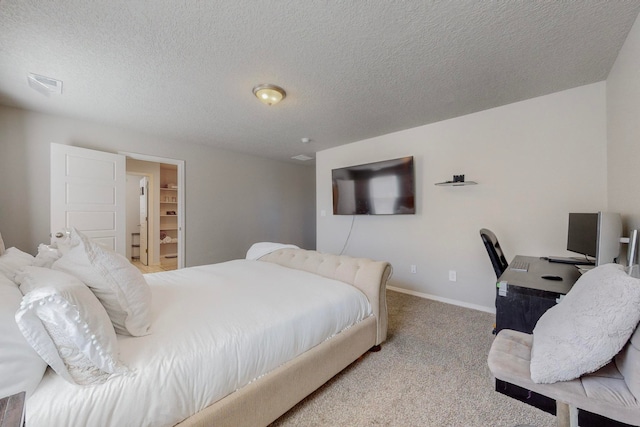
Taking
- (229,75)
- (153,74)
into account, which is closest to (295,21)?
(229,75)

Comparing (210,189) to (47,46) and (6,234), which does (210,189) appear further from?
(47,46)

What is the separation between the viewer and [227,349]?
1.12 meters

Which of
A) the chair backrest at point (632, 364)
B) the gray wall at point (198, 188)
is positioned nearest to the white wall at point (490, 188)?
the chair backrest at point (632, 364)

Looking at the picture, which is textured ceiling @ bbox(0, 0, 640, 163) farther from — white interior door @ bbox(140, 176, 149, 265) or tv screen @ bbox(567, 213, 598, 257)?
white interior door @ bbox(140, 176, 149, 265)

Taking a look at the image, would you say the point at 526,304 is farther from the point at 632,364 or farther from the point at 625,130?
the point at 625,130

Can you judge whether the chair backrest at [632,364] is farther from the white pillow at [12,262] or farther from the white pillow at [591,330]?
the white pillow at [12,262]

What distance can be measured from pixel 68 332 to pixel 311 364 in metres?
1.13

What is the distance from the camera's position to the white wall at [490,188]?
2365 millimetres

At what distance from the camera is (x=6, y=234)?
270 centimetres

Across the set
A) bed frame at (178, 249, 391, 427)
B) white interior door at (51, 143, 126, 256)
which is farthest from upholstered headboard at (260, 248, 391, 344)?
white interior door at (51, 143, 126, 256)

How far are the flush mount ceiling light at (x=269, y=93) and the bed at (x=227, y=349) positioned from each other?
5.59 ft

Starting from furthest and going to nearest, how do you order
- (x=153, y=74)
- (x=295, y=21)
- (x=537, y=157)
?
(x=537, y=157) < (x=153, y=74) < (x=295, y=21)

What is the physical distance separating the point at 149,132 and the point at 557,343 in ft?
15.2

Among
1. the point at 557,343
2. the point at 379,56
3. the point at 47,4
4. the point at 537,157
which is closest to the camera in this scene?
the point at 557,343
